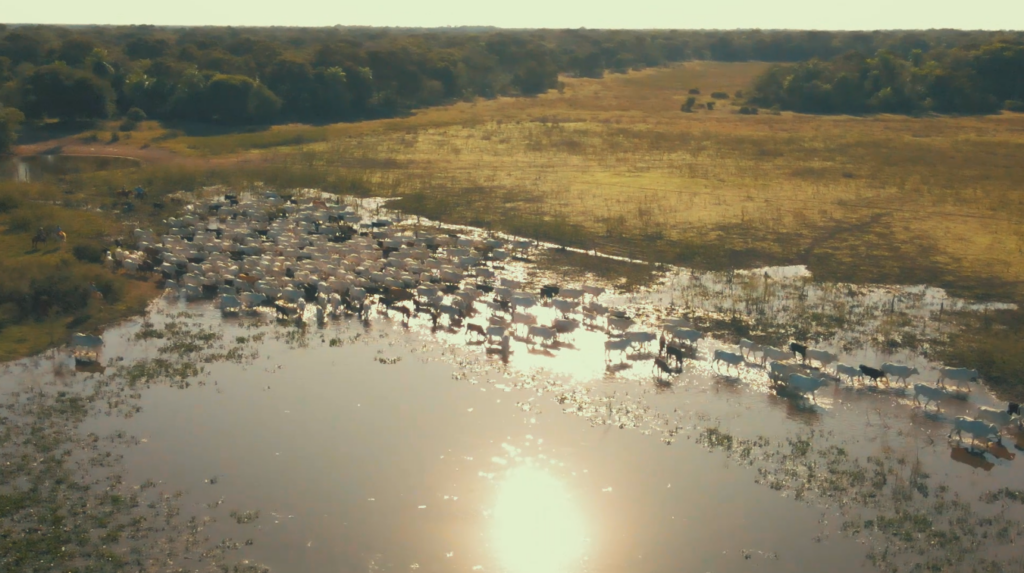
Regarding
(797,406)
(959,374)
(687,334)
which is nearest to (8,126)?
(687,334)

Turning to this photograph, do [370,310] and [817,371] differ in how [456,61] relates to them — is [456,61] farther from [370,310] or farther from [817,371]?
[817,371]

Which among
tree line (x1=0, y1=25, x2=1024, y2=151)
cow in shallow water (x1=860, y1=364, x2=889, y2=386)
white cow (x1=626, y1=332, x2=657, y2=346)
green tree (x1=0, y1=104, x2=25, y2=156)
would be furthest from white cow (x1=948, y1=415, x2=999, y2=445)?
tree line (x1=0, y1=25, x2=1024, y2=151)

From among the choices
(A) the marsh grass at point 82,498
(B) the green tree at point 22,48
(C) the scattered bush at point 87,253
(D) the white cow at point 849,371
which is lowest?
(A) the marsh grass at point 82,498

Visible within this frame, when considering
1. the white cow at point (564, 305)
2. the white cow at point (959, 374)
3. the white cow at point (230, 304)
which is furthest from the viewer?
the white cow at point (230, 304)

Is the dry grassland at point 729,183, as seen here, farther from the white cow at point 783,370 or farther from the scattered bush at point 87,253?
the scattered bush at point 87,253

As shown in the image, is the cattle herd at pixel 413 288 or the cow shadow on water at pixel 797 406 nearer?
the cow shadow on water at pixel 797 406

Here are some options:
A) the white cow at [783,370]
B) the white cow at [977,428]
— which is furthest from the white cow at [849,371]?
the white cow at [977,428]
